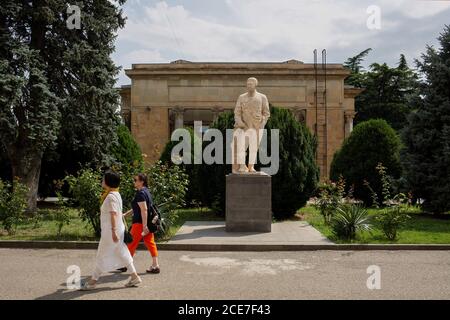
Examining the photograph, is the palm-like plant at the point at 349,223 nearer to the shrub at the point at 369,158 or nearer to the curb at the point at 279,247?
the curb at the point at 279,247

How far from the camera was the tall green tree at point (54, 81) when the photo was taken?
1645 centimetres

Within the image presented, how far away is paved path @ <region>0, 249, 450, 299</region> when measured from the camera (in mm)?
6605

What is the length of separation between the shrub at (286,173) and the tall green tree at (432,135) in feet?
14.0

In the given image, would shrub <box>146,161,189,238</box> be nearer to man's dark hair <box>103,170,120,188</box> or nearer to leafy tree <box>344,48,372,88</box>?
man's dark hair <box>103,170,120,188</box>

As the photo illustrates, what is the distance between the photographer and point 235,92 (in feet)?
130

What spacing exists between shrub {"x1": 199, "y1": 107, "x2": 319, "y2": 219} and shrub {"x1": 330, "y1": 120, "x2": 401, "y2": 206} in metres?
5.37

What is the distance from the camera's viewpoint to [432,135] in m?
18.2

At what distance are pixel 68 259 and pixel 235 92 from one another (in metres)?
31.3

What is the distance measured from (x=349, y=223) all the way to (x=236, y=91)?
29022 mm

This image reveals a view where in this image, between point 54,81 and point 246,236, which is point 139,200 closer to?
point 246,236

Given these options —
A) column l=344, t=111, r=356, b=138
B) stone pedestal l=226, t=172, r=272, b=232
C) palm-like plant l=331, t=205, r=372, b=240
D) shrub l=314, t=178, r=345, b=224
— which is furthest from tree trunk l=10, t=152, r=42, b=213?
column l=344, t=111, r=356, b=138

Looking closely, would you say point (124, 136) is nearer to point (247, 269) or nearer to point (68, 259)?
point (68, 259)
